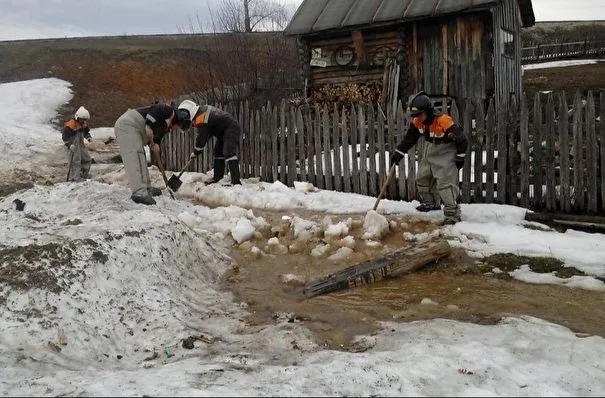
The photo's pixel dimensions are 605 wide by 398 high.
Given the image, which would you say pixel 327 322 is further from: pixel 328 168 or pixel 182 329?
pixel 328 168

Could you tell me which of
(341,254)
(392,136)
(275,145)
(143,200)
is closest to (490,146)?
(392,136)

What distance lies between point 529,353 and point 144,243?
3.53 m

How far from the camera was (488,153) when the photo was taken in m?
7.38

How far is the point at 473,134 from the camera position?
7.47 metres

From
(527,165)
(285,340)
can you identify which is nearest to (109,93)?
(527,165)

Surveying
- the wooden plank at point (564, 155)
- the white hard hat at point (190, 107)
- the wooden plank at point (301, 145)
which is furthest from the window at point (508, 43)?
the white hard hat at point (190, 107)

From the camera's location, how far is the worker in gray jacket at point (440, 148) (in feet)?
22.2

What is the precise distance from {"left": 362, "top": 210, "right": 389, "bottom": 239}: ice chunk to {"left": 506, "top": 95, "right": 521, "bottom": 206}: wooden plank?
1.92 meters

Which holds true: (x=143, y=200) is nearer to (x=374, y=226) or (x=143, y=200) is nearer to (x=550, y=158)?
(x=374, y=226)

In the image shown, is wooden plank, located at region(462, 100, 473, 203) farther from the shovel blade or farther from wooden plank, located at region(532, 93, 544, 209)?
the shovel blade

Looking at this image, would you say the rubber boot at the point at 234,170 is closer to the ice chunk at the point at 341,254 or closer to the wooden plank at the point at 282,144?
the wooden plank at the point at 282,144

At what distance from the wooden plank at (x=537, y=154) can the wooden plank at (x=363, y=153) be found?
252 centimetres

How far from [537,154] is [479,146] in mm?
750

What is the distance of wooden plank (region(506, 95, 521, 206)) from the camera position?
23.7 ft
